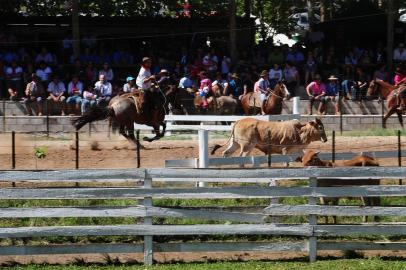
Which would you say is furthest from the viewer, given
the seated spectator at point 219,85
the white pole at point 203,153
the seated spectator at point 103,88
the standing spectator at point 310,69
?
the standing spectator at point 310,69

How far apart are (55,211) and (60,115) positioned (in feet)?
65.1

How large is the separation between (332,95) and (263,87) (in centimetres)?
286

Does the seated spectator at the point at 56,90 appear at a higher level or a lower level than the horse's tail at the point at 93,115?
higher

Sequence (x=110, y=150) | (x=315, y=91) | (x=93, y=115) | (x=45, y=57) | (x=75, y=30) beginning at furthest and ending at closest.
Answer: (x=75, y=30) → (x=45, y=57) → (x=315, y=91) → (x=93, y=115) → (x=110, y=150)

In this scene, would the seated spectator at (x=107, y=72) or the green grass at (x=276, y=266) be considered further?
the seated spectator at (x=107, y=72)

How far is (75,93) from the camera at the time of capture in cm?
3378

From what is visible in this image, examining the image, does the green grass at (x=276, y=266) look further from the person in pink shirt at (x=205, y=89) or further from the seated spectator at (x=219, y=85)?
the seated spectator at (x=219, y=85)

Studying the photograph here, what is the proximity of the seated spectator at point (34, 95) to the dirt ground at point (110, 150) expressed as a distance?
14.2ft

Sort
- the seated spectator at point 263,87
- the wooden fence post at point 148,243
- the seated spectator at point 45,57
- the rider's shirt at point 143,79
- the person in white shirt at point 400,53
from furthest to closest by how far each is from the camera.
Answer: the person in white shirt at point 400,53 → the seated spectator at point 45,57 → the seated spectator at point 263,87 → the rider's shirt at point 143,79 → the wooden fence post at point 148,243

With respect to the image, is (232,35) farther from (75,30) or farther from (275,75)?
(75,30)

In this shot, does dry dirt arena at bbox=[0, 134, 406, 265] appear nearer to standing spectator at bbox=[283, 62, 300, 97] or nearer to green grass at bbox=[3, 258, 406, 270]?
standing spectator at bbox=[283, 62, 300, 97]

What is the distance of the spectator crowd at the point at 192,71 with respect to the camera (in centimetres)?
3394

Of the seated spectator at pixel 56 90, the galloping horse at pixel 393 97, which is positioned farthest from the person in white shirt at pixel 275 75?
the seated spectator at pixel 56 90

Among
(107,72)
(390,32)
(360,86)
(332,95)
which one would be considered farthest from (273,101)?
(390,32)
